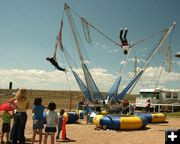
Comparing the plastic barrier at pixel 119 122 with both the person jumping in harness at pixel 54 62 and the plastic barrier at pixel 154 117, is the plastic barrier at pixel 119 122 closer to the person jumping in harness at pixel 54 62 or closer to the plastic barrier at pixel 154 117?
the plastic barrier at pixel 154 117

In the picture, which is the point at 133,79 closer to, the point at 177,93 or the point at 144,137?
the point at 144,137

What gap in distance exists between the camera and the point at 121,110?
25.1 meters

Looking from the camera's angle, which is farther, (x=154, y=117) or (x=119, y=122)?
(x=154, y=117)

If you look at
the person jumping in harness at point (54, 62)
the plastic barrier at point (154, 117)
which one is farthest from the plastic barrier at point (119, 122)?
the person jumping in harness at point (54, 62)

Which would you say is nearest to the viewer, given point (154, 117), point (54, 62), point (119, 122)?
point (119, 122)

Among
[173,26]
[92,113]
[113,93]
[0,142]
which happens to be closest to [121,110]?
[113,93]

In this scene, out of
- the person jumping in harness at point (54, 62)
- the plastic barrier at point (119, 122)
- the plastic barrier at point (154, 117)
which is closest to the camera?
the plastic barrier at point (119, 122)

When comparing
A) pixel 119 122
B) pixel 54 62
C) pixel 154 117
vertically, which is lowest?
pixel 119 122

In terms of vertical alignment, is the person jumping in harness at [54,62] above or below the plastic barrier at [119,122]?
above

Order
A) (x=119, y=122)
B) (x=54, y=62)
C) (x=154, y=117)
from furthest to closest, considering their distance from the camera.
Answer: (x=54, y=62)
(x=154, y=117)
(x=119, y=122)

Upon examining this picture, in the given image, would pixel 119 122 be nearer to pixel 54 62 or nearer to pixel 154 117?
pixel 154 117

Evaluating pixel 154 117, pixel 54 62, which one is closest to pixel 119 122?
pixel 154 117

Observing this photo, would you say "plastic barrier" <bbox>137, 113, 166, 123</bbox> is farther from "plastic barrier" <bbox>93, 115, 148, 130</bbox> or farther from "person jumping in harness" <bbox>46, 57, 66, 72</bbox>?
"person jumping in harness" <bbox>46, 57, 66, 72</bbox>

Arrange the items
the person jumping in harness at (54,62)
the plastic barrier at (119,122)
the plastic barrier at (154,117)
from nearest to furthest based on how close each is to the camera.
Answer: the plastic barrier at (119,122) → the plastic barrier at (154,117) → the person jumping in harness at (54,62)
